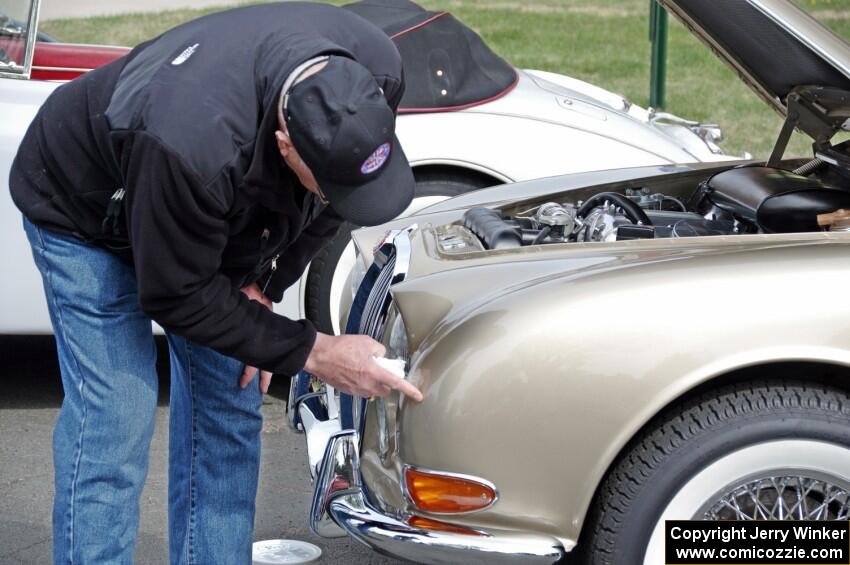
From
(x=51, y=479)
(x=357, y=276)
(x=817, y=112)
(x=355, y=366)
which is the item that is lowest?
(x=51, y=479)

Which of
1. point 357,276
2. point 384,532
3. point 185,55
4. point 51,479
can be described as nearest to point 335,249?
point 357,276

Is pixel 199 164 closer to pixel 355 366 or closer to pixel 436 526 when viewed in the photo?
pixel 355 366

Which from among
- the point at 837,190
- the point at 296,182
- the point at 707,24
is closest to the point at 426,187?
the point at 707,24

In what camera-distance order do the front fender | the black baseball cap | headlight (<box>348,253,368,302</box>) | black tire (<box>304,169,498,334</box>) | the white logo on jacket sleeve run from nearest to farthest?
the black baseball cap
the white logo on jacket sleeve
the front fender
headlight (<box>348,253,368,302</box>)
black tire (<box>304,169,498,334</box>)

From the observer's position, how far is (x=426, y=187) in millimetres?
4199

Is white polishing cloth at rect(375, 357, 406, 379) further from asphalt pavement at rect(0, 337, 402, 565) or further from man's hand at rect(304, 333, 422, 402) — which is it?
asphalt pavement at rect(0, 337, 402, 565)

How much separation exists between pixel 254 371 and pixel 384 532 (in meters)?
0.50

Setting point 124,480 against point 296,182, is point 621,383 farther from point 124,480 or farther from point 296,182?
point 124,480

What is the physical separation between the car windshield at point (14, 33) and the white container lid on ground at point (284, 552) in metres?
2.06

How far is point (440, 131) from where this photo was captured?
13.8 ft

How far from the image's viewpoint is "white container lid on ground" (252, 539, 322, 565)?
120 inches

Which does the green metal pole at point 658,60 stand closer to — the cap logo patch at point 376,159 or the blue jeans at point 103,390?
the blue jeans at point 103,390

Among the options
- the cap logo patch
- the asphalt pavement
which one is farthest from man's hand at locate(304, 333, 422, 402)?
the asphalt pavement

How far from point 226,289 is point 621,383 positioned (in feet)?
2.65
